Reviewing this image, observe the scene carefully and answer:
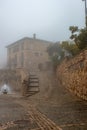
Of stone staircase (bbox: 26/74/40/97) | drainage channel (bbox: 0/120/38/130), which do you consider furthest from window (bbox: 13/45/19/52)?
drainage channel (bbox: 0/120/38/130)

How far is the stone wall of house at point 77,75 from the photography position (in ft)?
67.2

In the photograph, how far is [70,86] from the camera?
25000mm

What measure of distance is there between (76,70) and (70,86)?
2.40 metres

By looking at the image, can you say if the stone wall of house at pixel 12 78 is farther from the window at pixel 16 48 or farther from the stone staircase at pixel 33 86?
the window at pixel 16 48

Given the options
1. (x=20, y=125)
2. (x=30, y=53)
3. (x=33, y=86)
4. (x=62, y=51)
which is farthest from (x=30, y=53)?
(x=20, y=125)

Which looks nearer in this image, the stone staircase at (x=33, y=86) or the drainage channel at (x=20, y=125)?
the drainage channel at (x=20, y=125)

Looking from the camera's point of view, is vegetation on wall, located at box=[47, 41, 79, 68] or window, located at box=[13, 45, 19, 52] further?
window, located at box=[13, 45, 19, 52]

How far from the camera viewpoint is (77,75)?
74.2 feet

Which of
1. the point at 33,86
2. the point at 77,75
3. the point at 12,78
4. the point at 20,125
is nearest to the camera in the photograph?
the point at 20,125

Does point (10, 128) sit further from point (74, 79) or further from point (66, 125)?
point (74, 79)

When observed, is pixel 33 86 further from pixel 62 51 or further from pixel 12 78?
pixel 12 78

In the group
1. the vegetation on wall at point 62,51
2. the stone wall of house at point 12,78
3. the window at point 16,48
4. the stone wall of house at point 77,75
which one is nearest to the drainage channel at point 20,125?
the stone wall of house at point 77,75

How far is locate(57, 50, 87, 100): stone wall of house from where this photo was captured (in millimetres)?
20484

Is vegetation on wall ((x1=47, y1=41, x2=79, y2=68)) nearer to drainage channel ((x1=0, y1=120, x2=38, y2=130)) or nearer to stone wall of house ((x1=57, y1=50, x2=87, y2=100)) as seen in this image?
stone wall of house ((x1=57, y1=50, x2=87, y2=100))
